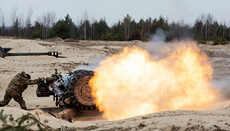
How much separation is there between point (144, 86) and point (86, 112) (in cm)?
234

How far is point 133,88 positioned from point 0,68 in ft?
50.3

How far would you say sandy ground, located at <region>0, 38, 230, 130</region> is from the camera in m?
8.52

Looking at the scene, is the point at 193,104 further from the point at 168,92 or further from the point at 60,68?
the point at 60,68

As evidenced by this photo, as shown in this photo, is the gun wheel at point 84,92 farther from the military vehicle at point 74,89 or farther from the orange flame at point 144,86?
the orange flame at point 144,86

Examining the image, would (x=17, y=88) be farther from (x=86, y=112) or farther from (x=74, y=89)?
(x=86, y=112)

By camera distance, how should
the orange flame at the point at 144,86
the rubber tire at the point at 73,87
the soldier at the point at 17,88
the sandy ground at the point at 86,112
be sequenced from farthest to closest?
the orange flame at the point at 144,86 < the soldier at the point at 17,88 < the rubber tire at the point at 73,87 < the sandy ground at the point at 86,112

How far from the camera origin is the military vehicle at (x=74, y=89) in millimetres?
12469

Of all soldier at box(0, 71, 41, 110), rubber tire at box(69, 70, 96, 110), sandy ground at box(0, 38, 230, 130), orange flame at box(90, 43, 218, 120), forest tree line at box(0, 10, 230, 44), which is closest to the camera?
sandy ground at box(0, 38, 230, 130)

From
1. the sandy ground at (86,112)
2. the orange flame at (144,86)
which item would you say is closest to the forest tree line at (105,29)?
the sandy ground at (86,112)

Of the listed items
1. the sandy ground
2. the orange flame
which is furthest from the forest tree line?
the orange flame

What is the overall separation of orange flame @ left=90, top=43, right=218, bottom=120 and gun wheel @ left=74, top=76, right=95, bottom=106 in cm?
19

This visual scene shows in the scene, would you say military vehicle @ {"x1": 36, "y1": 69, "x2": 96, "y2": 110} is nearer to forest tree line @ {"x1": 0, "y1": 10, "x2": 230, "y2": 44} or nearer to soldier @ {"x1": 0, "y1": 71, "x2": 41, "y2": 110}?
soldier @ {"x1": 0, "y1": 71, "x2": 41, "y2": 110}

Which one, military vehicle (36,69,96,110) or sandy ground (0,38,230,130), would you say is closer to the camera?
sandy ground (0,38,230,130)

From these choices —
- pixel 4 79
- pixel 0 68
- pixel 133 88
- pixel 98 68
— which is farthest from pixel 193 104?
pixel 0 68
